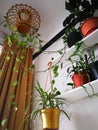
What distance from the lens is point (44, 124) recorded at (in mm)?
1010

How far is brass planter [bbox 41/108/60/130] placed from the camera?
99 centimetres

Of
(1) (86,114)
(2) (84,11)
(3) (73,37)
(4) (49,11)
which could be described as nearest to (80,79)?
(1) (86,114)

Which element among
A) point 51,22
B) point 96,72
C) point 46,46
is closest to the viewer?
point 96,72

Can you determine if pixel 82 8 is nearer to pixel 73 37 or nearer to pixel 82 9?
pixel 82 9

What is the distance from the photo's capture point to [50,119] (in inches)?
39.2

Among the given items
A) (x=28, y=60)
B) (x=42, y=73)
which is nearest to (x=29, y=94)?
(x=42, y=73)

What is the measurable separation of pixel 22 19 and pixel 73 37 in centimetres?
65

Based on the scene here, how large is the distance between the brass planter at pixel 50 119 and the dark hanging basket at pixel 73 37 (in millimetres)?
553

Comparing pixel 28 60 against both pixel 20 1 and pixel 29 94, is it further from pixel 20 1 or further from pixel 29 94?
pixel 20 1

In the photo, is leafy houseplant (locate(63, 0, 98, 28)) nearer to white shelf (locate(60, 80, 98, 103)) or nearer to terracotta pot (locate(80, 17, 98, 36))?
terracotta pot (locate(80, 17, 98, 36))

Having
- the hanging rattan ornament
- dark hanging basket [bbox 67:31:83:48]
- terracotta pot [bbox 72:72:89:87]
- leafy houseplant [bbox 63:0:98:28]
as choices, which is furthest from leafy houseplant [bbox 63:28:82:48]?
the hanging rattan ornament

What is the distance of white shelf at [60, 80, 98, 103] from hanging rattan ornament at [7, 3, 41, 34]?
831mm

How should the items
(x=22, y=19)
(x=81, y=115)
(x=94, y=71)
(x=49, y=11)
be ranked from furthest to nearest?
(x=49, y=11)
(x=22, y=19)
(x=81, y=115)
(x=94, y=71)

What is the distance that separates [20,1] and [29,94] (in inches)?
46.0
